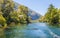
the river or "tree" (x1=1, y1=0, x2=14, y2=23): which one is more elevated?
"tree" (x1=1, y1=0, x2=14, y2=23)

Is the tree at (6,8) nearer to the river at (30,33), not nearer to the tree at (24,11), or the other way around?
the river at (30,33)

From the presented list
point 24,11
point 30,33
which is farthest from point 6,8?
point 24,11

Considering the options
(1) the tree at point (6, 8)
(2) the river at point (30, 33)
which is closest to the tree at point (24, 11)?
(1) the tree at point (6, 8)

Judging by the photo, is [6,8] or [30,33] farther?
[6,8]

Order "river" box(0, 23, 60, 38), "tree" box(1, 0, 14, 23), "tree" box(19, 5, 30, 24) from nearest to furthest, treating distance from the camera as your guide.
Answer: "river" box(0, 23, 60, 38) → "tree" box(1, 0, 14, 23) → "tree" box(19, 5, 30, 24)

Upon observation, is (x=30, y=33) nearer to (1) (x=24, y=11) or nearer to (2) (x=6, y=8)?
(2) (x=6, y=8)

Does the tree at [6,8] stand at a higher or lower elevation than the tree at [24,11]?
higher

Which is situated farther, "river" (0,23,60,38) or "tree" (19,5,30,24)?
"tree" (19,5,30,24)

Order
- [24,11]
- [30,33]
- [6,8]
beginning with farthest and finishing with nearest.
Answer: [24,11] → [6,8] → [30,33]

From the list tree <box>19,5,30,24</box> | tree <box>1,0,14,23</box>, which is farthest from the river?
tree <box>19,5,30,24</box>

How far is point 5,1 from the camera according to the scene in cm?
8238

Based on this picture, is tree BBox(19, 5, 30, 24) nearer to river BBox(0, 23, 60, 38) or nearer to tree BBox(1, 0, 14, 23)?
tree BBox(1, 0, 14, 23)

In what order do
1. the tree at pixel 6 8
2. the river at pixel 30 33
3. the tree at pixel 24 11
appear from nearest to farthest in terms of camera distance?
the river at pixel 30 33
the tree at pixel 6 8
the tree at pixel 24 11

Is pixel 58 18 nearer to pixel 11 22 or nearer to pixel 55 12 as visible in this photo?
pixel 55 12
